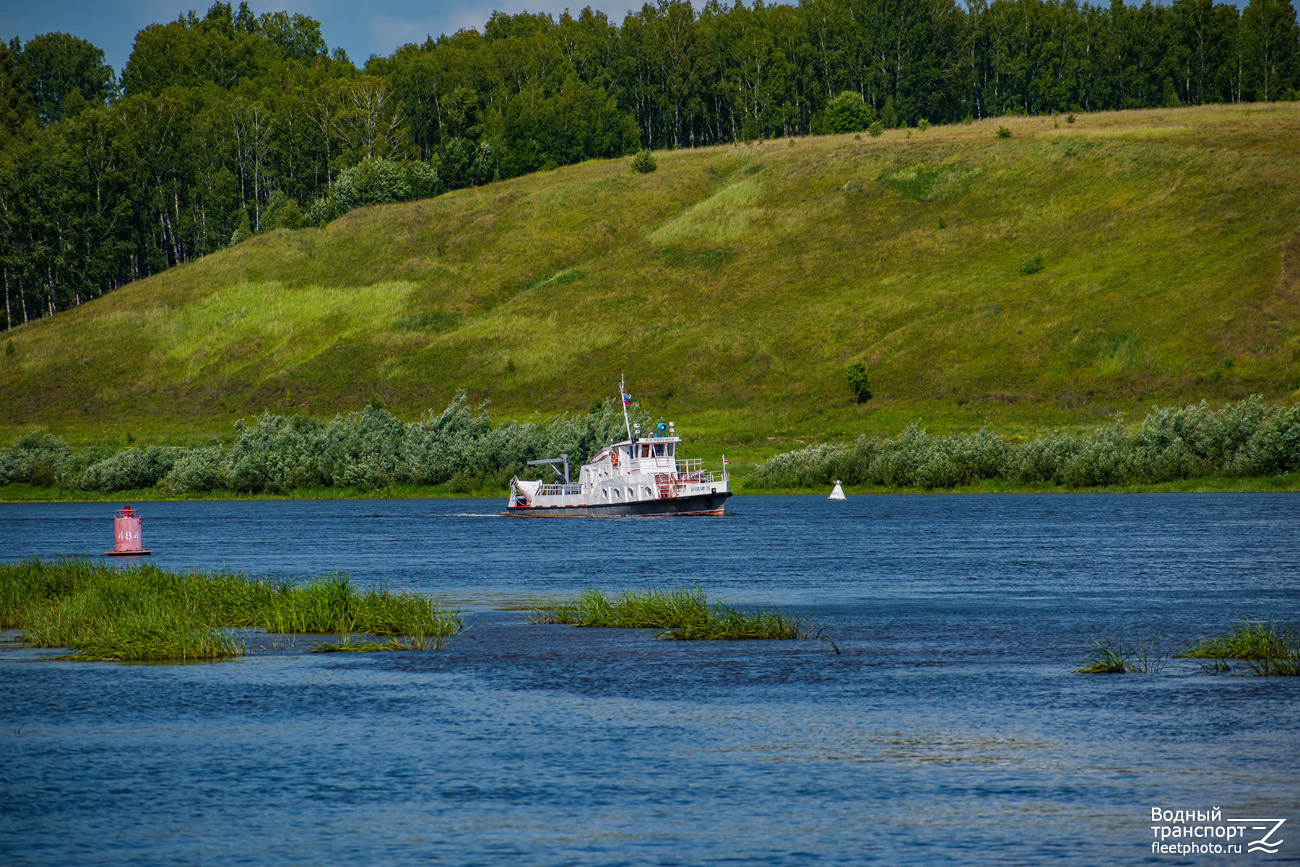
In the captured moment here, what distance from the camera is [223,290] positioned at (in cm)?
18012

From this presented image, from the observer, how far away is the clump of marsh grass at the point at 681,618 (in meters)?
36.7

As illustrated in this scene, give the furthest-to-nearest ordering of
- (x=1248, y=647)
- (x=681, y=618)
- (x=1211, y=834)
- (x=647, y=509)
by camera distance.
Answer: (x=647, y=509), (x=681, y=618), (x=1248, y=647), (x=1211, y=834)

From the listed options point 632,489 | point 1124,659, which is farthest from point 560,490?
point 1124,659

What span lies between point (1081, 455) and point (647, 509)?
32016 millimetres

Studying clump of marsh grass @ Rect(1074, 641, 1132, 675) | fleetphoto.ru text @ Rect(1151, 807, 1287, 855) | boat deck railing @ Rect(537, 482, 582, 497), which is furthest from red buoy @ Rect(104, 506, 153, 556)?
fleetphoto.ru text @ Rect(1151, 807, 1287, 855)

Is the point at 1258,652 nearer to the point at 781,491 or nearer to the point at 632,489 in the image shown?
the point at 632,489

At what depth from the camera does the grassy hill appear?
4808 inches

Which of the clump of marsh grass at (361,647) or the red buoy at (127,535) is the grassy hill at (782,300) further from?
the clump of marsh grass at (361,647)

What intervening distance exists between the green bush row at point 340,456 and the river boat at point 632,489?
496 inches

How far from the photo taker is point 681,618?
37281mm

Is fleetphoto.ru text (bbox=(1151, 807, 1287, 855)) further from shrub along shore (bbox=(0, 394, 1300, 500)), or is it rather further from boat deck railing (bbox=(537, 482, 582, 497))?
boat deck railing (bbox=(537, 482, 582, 497))

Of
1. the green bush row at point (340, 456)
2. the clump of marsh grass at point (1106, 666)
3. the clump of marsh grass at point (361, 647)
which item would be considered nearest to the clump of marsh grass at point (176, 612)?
the clump of marsh grass at point (361, 647)

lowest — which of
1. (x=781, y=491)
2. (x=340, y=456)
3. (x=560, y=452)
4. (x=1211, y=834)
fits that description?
(x=1211, y=834)

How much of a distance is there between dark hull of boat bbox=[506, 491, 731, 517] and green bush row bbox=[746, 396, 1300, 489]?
652 inches
